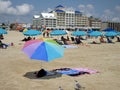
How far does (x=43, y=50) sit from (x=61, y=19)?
14745cm

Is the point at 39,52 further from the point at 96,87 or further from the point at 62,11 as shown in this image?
the point at 62,11

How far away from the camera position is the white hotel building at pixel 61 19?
150250mm

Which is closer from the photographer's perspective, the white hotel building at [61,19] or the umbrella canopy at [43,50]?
the umbrella canopy at [43,50]

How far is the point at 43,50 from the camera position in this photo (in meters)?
10.3

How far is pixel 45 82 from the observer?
9.98 metres

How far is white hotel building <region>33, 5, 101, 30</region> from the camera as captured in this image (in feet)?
493

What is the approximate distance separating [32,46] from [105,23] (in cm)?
16733

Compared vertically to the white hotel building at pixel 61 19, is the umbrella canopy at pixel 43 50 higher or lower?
lower

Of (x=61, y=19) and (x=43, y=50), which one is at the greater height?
(x=61, y=19)

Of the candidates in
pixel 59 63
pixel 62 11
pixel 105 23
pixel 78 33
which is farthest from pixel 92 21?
pixel 59 63

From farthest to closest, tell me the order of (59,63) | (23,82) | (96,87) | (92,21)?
1. (92,21)
2. (59,63)
3. (23,82)
4. (96,87)

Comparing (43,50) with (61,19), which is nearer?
(43,50)

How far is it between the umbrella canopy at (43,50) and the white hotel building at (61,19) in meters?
136

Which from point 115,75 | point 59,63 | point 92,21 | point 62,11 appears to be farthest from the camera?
point 92,21
